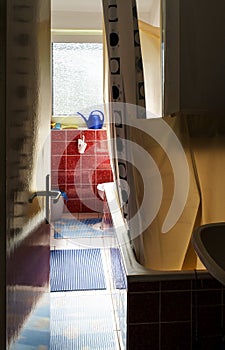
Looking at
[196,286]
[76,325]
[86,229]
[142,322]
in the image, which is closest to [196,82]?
[196,286]

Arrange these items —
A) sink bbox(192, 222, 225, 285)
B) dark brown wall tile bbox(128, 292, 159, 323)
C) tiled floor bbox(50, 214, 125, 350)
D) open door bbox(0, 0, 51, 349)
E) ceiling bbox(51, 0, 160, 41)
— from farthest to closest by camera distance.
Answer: ceiling bbox(51, 0, 160, 41) < tiled floor bbox(50, 214, 125, 350) < dark brown wall tile bbox(128, 292, 159, 323) < sink bbox(192, 222, 225, 285) < open door bbox(0, 0, 51, 349)

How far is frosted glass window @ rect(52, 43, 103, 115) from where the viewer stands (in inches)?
184

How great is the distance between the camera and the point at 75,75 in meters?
4.72

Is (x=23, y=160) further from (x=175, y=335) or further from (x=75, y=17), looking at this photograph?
(x=75, y=17)

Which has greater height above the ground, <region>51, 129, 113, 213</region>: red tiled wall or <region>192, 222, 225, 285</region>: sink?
<region>51, 129, 113, 213</region>: red tiled wall

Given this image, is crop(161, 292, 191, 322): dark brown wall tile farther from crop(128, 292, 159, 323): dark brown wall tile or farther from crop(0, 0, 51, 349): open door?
crop(0, 0, 51, 349): open door

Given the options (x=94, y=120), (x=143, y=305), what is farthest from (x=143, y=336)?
(x=94, y=120)

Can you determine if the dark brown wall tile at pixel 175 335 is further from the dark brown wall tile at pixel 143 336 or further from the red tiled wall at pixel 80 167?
the red tiled wall at pixel 80 167

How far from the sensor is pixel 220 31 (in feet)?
7.52

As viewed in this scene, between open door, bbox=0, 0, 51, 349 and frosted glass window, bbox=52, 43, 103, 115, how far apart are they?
9.85ft

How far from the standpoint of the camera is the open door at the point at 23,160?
861mm

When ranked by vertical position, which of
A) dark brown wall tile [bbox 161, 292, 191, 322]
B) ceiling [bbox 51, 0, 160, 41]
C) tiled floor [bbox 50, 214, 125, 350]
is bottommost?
tiled floor [bbox 50, 214, 125, 350]

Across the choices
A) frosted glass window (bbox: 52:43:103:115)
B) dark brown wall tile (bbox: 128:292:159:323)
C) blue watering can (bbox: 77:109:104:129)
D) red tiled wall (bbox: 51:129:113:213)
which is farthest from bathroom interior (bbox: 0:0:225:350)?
frosted glass window (bbox: 52:43:103:115)

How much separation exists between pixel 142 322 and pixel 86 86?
3.44 m
